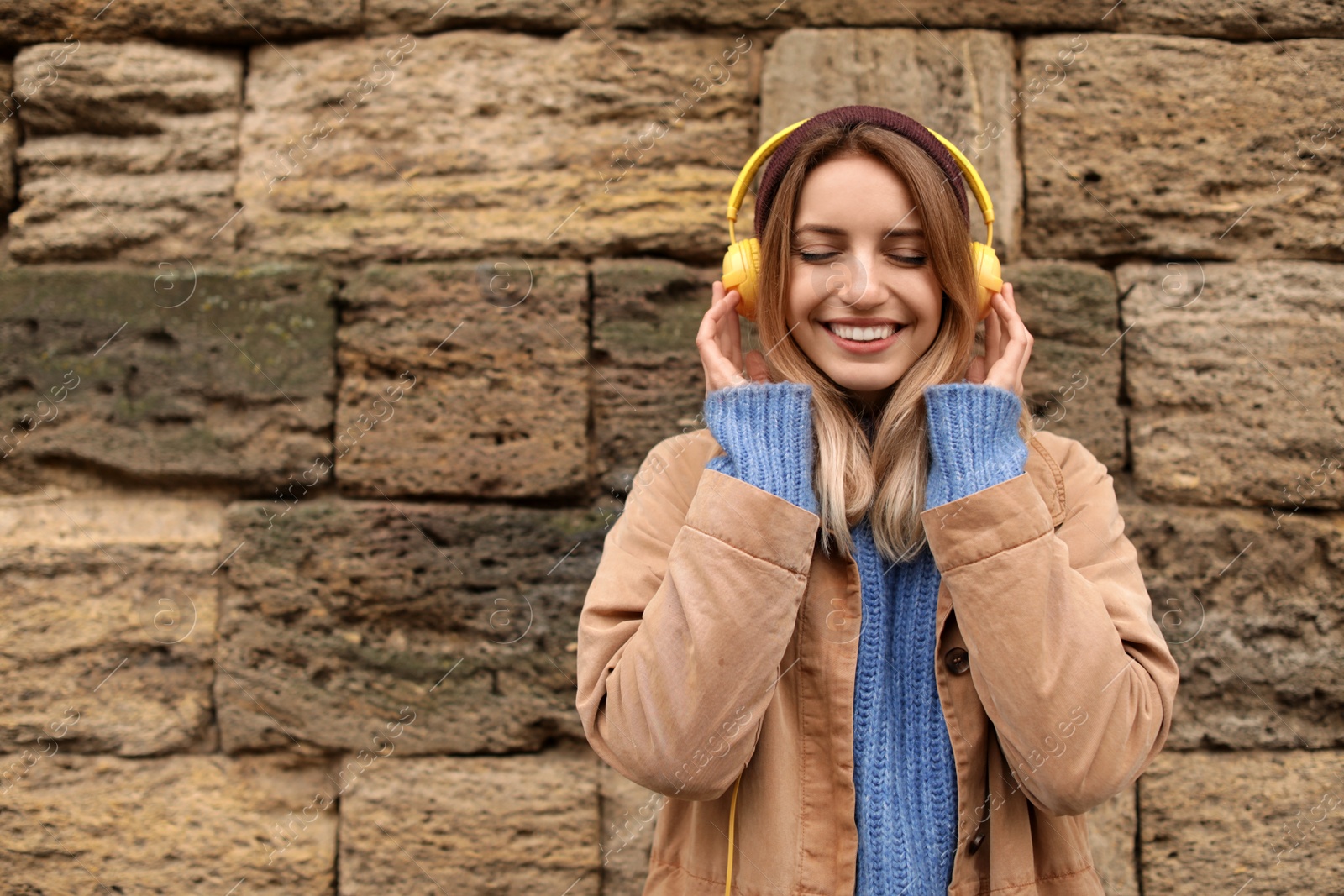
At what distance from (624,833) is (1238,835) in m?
1.69

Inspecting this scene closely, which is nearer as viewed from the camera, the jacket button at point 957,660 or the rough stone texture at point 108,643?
the jacket button at point 957,660

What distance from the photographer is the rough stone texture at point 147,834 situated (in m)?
2.54

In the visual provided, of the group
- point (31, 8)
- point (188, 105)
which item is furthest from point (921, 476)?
point (31, 8)

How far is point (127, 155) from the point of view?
2.69 m

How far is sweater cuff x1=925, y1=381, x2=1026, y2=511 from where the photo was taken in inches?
60.2

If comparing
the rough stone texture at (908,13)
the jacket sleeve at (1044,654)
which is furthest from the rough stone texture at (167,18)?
the jacket sleeve at (1044,654)

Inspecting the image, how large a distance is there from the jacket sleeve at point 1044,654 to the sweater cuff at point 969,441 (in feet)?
0.12

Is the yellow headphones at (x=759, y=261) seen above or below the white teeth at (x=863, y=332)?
above

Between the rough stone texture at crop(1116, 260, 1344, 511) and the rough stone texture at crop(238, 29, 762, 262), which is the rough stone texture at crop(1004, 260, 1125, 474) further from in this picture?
the rough stone texture at crop(238, 29, 762, 262)

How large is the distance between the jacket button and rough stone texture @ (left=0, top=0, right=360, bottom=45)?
7.88 feet

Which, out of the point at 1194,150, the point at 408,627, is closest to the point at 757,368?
the point at 408,627

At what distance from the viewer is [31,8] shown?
2.65m

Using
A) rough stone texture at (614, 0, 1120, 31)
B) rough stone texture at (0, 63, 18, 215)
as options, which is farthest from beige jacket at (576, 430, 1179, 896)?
rough stone texture at (0, 63, 18, 215)

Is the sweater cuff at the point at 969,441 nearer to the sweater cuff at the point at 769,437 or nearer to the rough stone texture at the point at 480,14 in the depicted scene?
the sweater cuff at the point at 769,437
